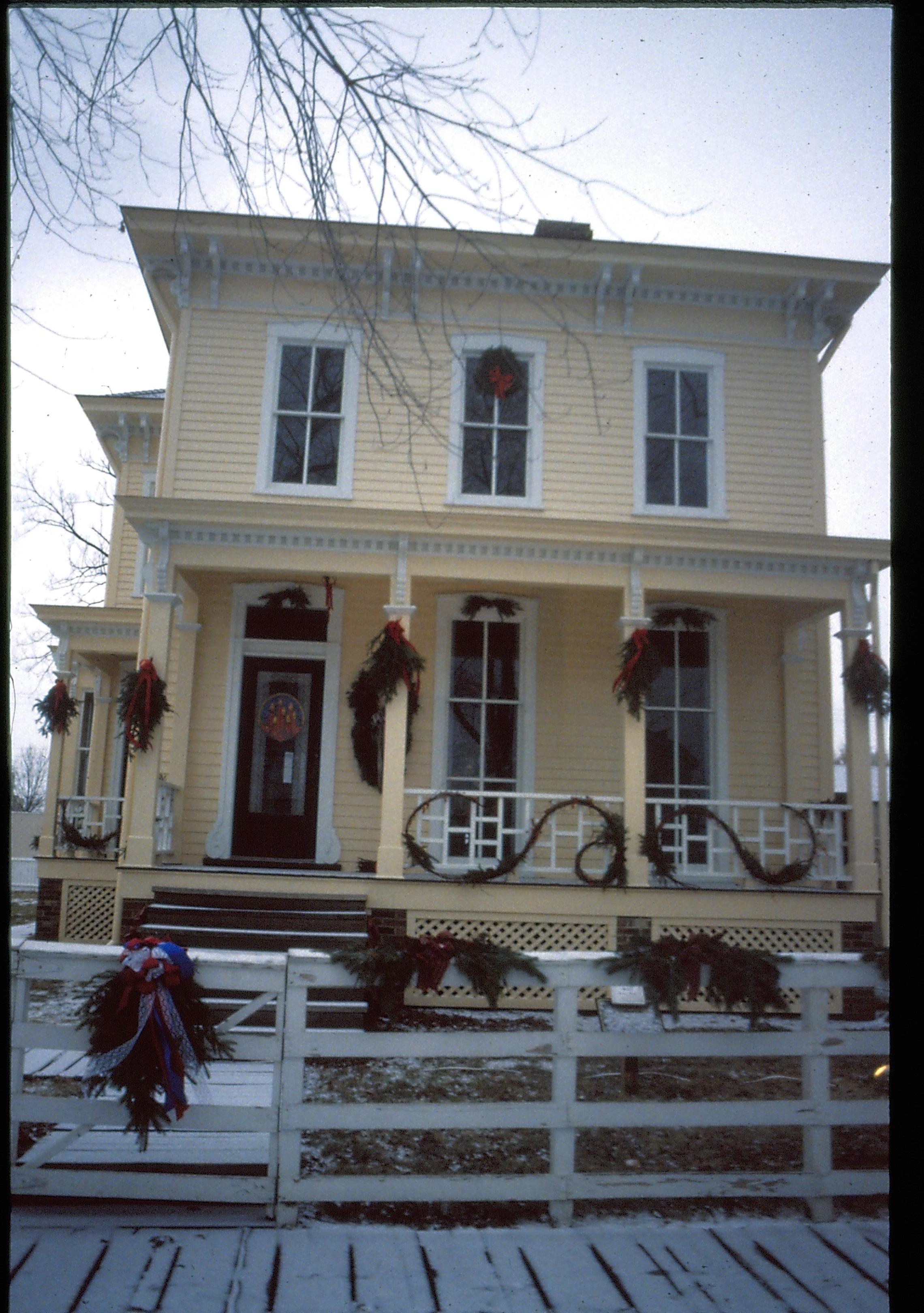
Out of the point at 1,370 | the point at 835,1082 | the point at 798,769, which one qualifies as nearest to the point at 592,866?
the point at 798,769

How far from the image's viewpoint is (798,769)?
1020cm

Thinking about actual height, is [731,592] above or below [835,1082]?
above

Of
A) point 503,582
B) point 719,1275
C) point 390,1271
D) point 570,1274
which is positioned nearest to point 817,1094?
point 719,1275

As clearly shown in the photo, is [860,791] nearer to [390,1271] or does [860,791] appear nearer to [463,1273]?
[463,1273]

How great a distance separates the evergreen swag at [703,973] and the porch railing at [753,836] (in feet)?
14.6

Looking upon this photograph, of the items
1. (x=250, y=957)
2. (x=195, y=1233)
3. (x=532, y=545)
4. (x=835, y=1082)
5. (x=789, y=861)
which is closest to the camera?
(x=195, y=1233)

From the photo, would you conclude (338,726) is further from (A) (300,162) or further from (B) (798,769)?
(A) (300,162)

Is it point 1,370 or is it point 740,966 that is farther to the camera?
point 740,966

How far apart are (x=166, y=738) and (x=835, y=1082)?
678 centimetres

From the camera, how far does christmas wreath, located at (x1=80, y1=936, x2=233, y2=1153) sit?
3486 mm

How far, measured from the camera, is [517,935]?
28.2 feet

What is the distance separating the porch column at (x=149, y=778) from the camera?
27.4 ft

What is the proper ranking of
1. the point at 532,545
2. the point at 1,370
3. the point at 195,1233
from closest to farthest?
the point at 1,370 → the point at 195,1233 → the point at 532,545

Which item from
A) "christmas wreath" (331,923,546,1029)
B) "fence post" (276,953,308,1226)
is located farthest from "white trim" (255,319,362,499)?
"fence post" (276,953,308,1226)
